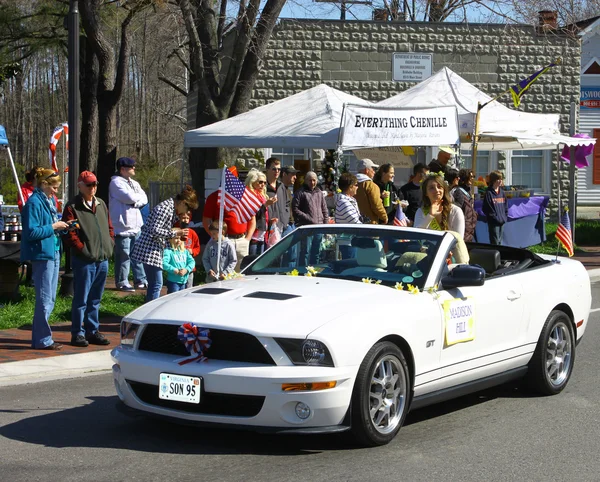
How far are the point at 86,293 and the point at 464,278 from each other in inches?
178

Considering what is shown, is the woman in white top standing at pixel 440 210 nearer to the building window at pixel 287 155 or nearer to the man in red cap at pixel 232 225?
the man in red cap at pixel 232 225

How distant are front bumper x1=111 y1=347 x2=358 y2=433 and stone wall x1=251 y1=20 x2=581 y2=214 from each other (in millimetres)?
21224

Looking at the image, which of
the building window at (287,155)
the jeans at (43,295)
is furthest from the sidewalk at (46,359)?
the building window at (287,155)

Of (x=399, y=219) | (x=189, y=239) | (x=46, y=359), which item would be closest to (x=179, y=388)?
(x=46, y=359)

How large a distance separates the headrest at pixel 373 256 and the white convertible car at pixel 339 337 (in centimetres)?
1

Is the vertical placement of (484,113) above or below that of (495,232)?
above

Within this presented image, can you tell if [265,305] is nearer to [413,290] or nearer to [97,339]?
[413,290]

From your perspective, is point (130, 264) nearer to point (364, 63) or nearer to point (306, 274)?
point (306, 274)

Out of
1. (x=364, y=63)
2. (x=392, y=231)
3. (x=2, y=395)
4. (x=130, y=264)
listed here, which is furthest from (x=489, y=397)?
(x=364, y=63)

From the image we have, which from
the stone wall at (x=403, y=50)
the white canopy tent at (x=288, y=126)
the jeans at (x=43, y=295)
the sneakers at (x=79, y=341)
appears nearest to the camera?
the jeans at (x=43, y=295)

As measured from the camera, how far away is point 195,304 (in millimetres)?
6543

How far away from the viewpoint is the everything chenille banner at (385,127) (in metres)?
A: 13.9

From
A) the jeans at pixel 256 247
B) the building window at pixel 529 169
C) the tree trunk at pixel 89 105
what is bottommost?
the jeans at pixel 256 247

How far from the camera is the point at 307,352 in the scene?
5984 millimetres
